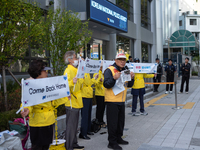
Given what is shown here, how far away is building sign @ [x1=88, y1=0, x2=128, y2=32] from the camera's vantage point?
40.7 feet

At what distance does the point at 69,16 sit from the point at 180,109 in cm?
598

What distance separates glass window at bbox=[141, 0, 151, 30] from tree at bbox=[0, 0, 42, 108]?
71.9ft

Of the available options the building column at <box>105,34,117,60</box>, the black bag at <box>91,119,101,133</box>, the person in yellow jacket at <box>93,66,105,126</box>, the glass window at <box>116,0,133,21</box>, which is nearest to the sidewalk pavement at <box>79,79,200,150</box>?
the black bag at <box>91,119,101,133</box>

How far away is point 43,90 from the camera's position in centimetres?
355

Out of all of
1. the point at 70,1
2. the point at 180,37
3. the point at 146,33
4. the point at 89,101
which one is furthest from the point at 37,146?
the point at 180,37

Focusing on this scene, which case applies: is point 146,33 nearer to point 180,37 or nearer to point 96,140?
point 180,37

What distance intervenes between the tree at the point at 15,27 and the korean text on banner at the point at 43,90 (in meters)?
2.47

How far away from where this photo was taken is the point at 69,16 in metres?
8.05

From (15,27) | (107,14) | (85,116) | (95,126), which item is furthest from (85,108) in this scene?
(107,14)

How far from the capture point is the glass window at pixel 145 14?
2700cm

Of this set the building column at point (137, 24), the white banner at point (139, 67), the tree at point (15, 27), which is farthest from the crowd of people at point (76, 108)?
the building column at point (137, 24)

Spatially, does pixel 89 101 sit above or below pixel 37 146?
above

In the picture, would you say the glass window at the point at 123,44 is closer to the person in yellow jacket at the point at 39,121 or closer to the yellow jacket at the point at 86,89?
the yellow jacket at the point at 86,89

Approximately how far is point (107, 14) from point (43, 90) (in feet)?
36.9
